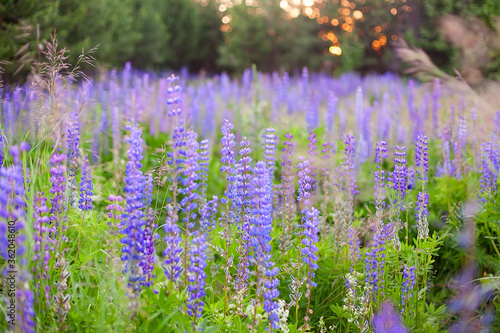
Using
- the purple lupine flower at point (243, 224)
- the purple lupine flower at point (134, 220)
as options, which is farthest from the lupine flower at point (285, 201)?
the purple lupine flower at point (134, 220)

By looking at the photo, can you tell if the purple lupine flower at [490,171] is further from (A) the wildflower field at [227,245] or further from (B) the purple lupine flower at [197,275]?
(B) the purple lupine flower at [197,275]

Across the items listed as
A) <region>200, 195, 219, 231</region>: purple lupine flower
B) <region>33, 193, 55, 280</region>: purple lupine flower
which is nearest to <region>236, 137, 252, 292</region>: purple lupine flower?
<region>200, 195, 219, 231</region>: purple lupine flower

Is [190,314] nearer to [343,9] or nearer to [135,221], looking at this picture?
[135,221]

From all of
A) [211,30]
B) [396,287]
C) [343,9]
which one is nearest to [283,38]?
[343,9]

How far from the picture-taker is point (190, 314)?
7.77 ft

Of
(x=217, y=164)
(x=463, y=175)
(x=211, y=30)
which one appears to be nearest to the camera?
(x=463, y=175)

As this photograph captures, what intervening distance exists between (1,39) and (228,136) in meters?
5.27

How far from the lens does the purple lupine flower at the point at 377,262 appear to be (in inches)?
109

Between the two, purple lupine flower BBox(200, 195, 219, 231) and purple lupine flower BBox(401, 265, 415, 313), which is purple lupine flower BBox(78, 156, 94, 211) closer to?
purple lupine flower BBox(200, 195, 219, 231)

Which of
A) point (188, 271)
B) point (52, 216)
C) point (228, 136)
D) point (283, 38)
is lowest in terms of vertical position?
point (188, 271)

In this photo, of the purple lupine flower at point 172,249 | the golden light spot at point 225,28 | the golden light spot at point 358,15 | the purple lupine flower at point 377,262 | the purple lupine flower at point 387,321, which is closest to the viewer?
the purple lupine flower at point 172,249

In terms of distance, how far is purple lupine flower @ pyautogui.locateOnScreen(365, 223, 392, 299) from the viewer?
278 centimetres

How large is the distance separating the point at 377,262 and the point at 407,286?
0.73 feet

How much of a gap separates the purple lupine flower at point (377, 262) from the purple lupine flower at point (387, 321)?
16cm
